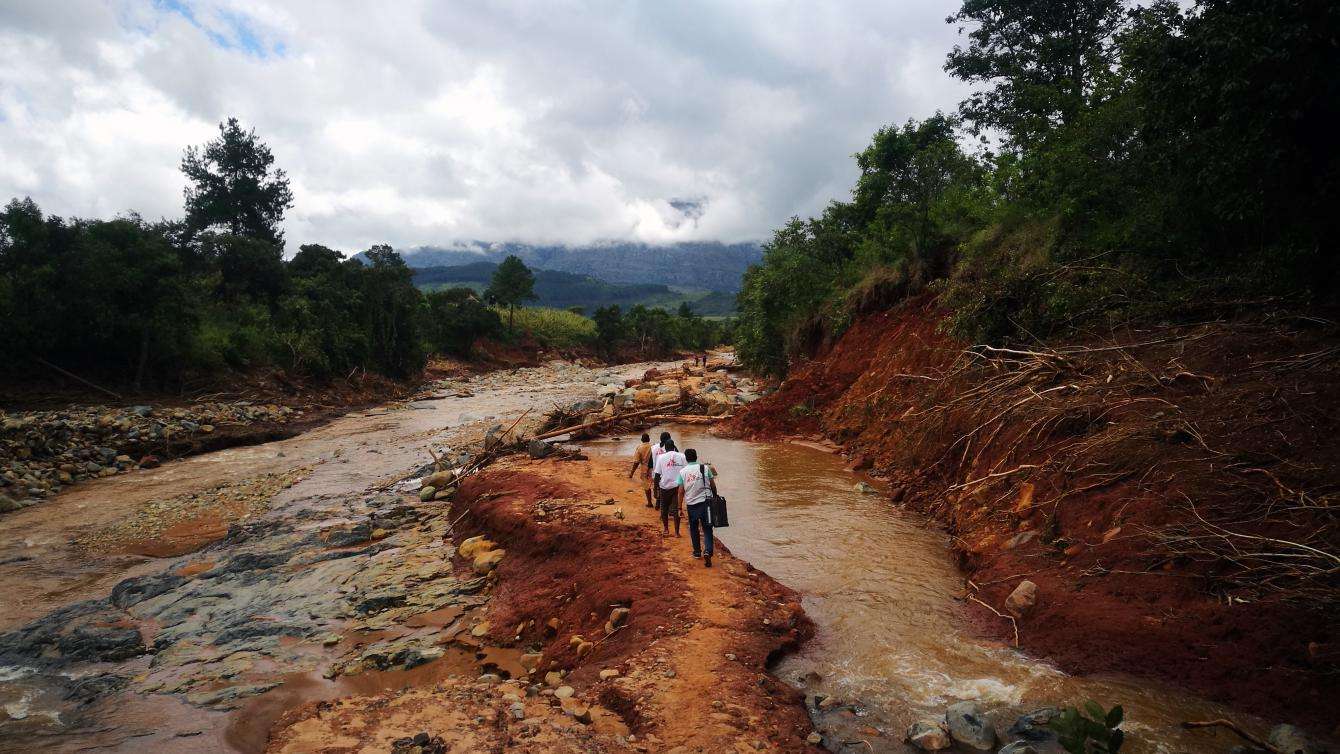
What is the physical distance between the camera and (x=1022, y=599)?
6.84 m

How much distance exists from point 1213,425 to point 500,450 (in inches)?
574

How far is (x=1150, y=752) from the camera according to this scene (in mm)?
4488

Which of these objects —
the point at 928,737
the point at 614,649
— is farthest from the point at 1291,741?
the point at 614,649

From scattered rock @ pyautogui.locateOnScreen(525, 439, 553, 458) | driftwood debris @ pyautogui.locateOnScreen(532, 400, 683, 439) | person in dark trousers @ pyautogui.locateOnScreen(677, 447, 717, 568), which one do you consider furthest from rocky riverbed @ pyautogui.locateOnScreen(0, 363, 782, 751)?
driftwood debris @ pyautogui.locateOnScreen(532, 400, 683, 439)

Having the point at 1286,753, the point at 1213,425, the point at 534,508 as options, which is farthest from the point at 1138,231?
the point at 534,508

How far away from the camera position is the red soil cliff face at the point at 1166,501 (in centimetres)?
521

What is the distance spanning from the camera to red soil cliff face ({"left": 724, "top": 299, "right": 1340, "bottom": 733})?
5207 millimetres

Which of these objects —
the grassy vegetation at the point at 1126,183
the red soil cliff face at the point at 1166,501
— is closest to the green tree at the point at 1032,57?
the grassy vegetation at the point at 1126,183

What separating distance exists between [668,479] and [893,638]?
3703 mm

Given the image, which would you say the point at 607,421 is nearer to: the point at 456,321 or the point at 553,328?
the point at 456,321

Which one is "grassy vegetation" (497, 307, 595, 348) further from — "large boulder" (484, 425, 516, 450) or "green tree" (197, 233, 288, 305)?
"large boulder" (484, 425, 516, 450)

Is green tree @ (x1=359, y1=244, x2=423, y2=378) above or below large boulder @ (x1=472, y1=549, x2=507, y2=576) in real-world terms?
above

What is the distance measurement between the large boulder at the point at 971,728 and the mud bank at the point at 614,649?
1.18 m

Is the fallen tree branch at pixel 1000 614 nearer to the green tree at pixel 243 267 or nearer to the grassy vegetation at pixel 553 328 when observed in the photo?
the green tree at pixel 243 267
